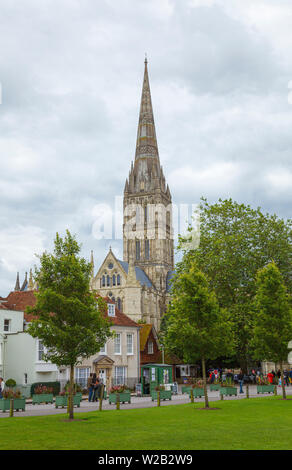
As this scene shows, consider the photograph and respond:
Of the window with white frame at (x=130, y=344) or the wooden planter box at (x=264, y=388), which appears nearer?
the wooden planter box at (x=264, y=388)

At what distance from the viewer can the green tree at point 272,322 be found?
29.2 m

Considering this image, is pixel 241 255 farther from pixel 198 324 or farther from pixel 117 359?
pixel 198 324

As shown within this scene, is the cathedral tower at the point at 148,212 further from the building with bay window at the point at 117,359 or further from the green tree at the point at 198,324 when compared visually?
the green tree at the point at 198,324

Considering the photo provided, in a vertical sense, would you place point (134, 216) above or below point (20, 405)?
above

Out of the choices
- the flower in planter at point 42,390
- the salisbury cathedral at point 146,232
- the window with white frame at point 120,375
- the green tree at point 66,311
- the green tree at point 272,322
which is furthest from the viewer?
the salisbury cathedral at point 146,232

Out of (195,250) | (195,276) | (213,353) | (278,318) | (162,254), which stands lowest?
(213,353)

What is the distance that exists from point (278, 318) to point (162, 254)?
251 feet

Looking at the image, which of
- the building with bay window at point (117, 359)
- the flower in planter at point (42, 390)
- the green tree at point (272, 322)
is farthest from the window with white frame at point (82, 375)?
the green tree at point (272, 322)

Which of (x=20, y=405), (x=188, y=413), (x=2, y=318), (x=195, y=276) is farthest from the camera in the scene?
(x=2, y=318)

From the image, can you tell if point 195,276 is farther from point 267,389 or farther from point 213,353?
point 267,389

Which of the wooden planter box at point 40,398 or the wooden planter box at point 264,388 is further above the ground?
the wooden planter box at point 40,398

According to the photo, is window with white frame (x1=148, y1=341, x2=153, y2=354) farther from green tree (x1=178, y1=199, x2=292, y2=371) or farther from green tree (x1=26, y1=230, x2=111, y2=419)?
green tree (x1=26, y1=230, x2=111, y2=419)

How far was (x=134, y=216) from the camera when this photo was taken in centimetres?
11044
